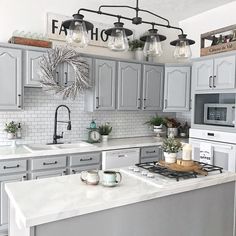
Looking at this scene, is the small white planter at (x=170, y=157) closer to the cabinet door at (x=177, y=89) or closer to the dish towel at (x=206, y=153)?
the dish towel at (x=206, y=153)

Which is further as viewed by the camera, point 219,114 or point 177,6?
point 177,6

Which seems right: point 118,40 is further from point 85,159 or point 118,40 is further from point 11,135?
point 11,135

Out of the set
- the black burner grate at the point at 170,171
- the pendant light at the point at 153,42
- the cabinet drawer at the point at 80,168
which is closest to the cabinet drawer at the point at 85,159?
the cabinet drawer at the point at 80,168

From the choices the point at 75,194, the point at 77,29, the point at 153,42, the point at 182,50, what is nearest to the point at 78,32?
the point at 77,29

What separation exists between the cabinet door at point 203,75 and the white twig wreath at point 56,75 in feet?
5.00

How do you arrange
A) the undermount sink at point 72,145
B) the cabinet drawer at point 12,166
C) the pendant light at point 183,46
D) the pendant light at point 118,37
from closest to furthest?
the pendant light at point 118,37 → the pendant light at point 183,46 → the cabinet drawer at point 12,166 → the undermount sink at point 72,145

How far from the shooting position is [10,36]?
135 inches

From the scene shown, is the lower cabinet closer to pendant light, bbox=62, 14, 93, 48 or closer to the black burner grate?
the black burner grate

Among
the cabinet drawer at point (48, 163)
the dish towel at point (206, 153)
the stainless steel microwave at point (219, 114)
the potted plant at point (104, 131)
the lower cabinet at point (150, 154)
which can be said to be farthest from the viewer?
the potted plant at point (104, 131)

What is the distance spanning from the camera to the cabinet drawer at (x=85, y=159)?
330 cm

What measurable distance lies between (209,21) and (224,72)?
54.6 inches

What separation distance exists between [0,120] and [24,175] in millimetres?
884

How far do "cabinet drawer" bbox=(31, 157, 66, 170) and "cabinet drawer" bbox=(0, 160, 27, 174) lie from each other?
0.11 m

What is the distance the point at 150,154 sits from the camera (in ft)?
13.0
